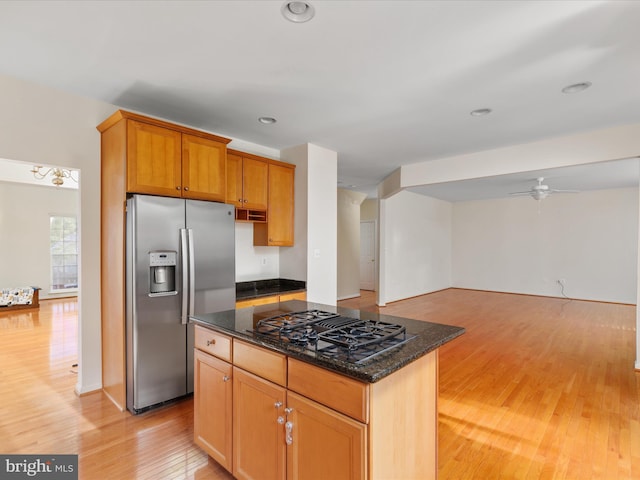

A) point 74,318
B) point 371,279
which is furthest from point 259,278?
point 371,279

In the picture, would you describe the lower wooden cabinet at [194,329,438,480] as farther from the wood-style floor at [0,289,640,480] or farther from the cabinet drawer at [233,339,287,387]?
the wood-style floor at [0,289,640,480]

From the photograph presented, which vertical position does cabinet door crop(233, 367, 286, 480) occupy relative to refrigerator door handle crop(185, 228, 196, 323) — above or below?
below

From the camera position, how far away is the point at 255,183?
12.7 ft

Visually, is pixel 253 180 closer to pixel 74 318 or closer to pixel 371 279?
pixel 74 318

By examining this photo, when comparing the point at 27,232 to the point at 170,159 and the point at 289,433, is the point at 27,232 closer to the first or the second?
the point at 170,159

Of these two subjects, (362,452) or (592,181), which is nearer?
(362,452)

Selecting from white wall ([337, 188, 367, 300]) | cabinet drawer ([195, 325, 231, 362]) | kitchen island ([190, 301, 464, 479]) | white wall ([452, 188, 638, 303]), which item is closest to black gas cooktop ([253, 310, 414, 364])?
kitchen island ([190, 301, 464, 479])

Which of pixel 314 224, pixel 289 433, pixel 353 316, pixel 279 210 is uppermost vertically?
pixel 279 210

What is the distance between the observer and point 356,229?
8414 millimetres

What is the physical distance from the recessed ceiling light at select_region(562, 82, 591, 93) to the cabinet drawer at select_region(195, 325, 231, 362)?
3.34 meters

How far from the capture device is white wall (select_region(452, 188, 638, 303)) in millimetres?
7445

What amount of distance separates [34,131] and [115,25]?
1.41m

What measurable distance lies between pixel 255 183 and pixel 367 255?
6027 millimetres

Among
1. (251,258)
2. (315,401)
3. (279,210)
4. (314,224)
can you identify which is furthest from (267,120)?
(315,401)
